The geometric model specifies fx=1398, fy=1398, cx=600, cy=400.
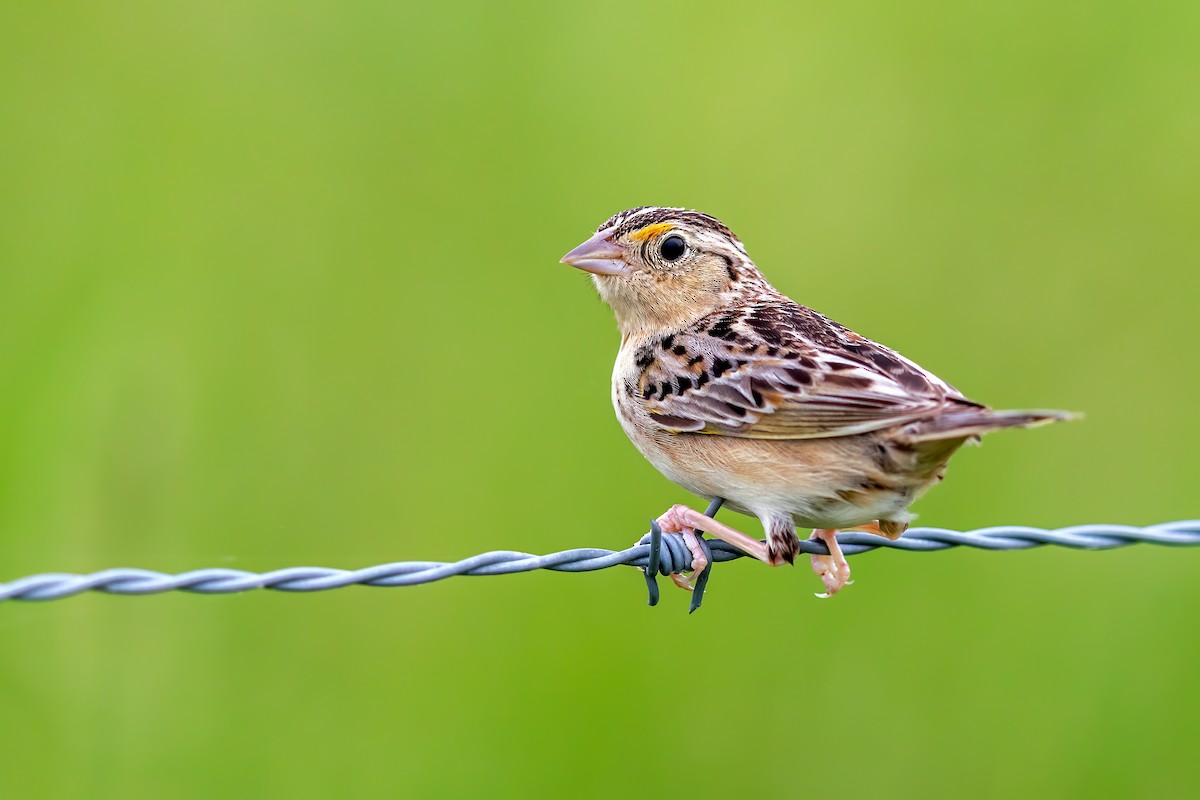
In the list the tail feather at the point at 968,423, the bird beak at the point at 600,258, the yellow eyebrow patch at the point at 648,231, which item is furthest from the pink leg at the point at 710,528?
the yellow eyebrow patch at the point at 648,231

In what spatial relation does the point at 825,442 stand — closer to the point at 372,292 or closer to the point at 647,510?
the point at 647,510

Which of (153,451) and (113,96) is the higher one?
(113,96)

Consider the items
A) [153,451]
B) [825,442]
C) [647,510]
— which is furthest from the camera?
[647,510]

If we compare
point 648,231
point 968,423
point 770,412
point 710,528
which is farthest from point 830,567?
point 648,231

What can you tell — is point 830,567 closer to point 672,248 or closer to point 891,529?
point 891,529

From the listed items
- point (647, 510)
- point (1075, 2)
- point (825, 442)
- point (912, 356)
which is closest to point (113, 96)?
point (647, 510)

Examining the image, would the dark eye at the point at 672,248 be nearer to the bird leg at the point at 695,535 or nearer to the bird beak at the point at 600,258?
the bird beak at the point at 600,258

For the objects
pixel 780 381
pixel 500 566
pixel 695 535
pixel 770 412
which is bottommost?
pixel 500 566
